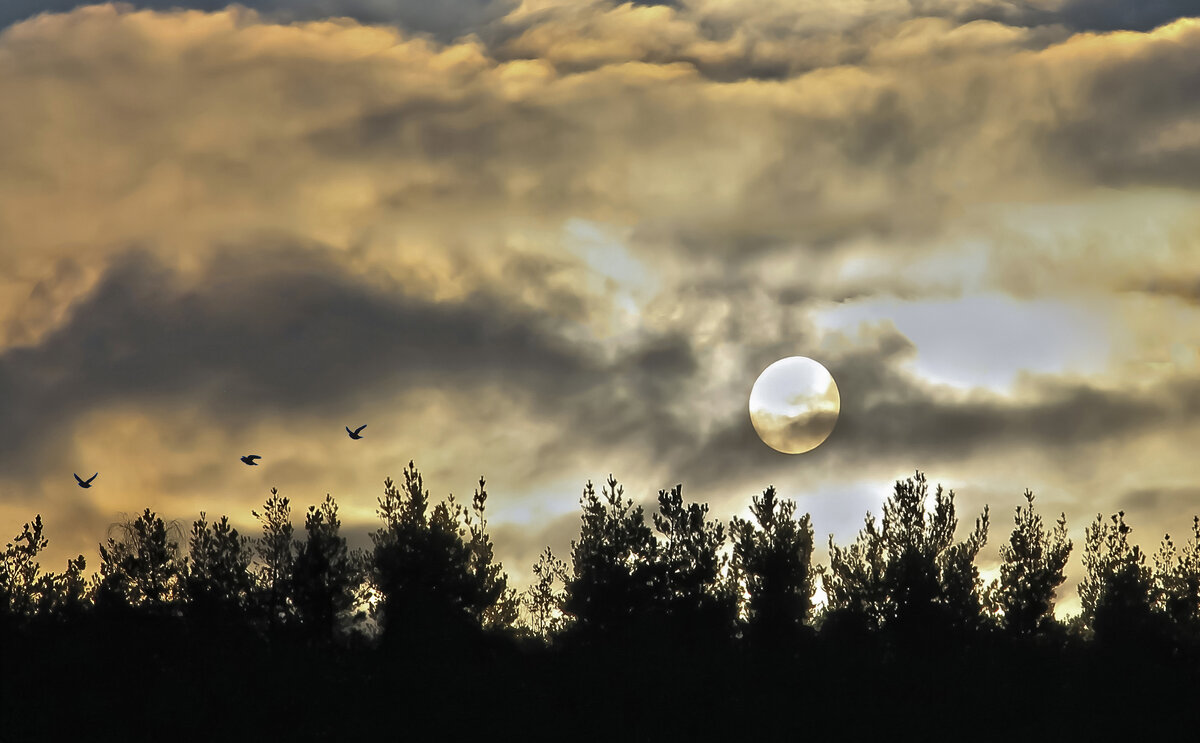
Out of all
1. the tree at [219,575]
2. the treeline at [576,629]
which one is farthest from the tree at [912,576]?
the tree at [219,575]

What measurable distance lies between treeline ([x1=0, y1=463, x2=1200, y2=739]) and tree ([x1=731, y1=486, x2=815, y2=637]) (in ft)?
0.49

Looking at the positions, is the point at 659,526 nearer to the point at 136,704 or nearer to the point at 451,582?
the point at 451,582

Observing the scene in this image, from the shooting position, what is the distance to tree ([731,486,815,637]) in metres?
89.9

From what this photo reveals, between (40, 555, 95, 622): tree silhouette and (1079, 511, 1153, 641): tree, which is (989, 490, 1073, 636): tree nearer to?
(1079, 511, 1153, 641): tree

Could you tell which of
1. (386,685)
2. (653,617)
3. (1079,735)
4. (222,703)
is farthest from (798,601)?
(222,703)

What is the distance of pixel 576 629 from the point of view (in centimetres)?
8619

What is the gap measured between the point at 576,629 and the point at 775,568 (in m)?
16.4

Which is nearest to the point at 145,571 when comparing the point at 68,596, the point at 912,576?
the point at 68,596

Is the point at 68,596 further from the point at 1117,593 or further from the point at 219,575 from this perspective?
the point at 1117,593

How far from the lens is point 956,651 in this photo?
9006 centimetres

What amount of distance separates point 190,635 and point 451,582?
61.5 feet

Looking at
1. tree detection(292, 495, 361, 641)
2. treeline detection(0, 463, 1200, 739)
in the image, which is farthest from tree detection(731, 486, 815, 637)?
tree detection(292, 495, 361, 641)

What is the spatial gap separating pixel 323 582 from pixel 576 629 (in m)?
18.3

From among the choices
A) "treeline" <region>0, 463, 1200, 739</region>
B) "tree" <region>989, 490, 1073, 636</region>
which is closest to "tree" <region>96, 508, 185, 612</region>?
"treeline" <region>0, 463, 1200, 739</region>
